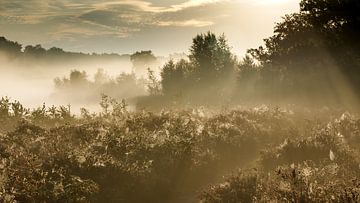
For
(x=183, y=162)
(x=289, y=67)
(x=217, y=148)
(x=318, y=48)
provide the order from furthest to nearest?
(x=289, y=67) → (x=318, y=48) → (x=217, y=148) → (x=183, y=162)

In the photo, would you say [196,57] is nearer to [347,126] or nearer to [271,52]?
[271,52]

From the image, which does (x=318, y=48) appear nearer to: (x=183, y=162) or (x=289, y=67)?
(x=289, y=67)

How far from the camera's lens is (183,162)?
15.3 metres

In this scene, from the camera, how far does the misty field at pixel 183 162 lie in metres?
11.3

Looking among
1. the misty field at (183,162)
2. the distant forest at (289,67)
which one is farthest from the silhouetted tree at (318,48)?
the misty field at (183,162)

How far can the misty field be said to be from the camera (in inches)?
443

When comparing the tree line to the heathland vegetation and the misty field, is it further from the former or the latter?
the misty field

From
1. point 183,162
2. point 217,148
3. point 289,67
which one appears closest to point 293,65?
point 289,67

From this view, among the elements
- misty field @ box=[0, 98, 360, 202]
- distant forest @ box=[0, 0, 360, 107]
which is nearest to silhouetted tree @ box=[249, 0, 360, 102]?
distant forest @ box=[0, 0, 360, 107]

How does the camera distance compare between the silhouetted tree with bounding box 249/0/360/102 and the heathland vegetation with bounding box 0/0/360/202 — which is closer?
the heathland vegetation with bounding box 0/0/360/202

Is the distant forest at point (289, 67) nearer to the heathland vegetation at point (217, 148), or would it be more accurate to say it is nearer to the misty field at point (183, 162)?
the heathland vegetation at point (217, 148)

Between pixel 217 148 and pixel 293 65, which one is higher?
pixel 293 65

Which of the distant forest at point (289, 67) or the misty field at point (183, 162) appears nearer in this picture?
the misty field at point (183, 162)

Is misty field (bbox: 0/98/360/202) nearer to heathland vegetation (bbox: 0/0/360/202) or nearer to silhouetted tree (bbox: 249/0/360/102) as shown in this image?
heathland vegetation (bbox: 0/0/360/202)
